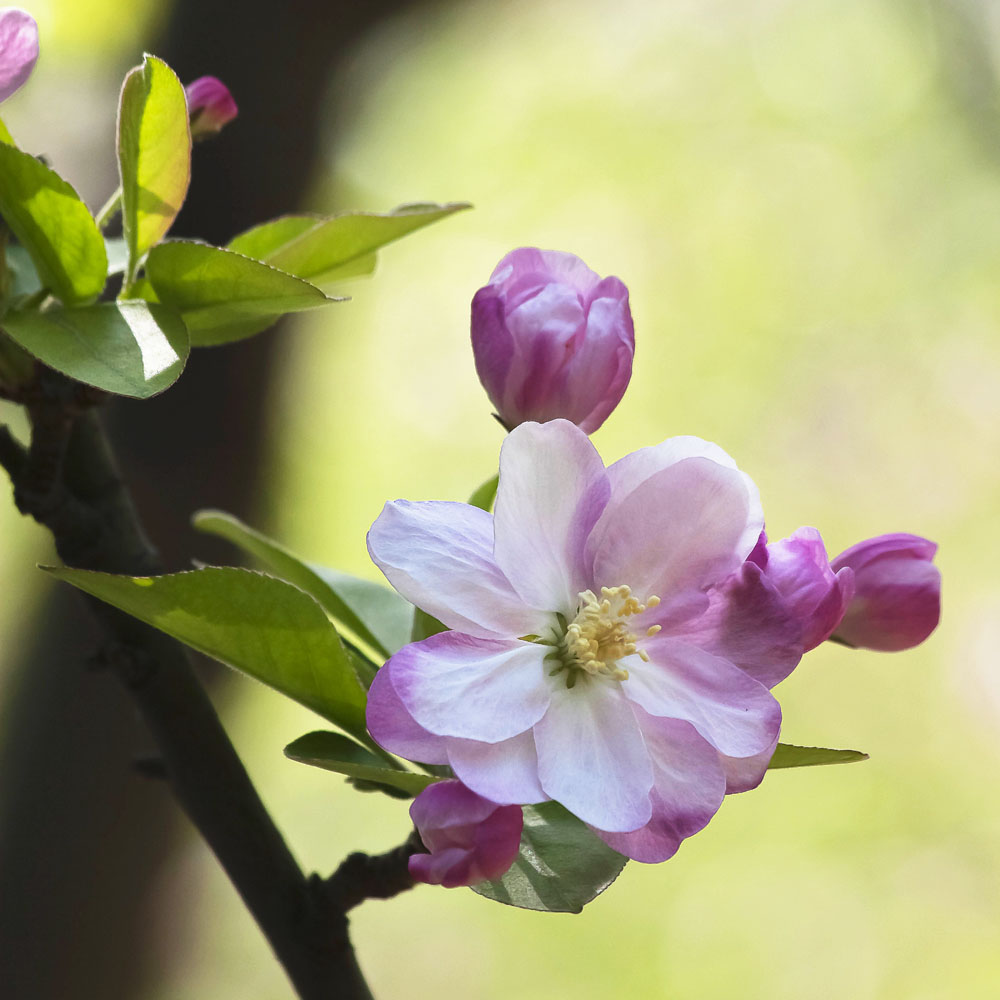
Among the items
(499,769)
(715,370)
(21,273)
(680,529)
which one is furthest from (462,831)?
(715,370)

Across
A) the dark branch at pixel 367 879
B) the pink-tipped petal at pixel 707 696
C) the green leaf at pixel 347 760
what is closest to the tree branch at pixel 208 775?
the dark branch at pixel 367 879

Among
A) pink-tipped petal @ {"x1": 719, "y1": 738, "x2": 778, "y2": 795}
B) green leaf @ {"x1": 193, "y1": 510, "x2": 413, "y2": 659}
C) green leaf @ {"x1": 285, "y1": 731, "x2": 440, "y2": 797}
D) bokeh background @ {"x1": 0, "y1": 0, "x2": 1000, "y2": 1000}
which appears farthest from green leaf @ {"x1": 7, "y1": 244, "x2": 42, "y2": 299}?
bokeh background @ {"x1": 0, "y1": 0, "x2": 1000, "y2": 1000}

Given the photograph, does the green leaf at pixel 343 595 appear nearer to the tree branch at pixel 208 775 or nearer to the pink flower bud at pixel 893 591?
the tree branch at pixel 208 775

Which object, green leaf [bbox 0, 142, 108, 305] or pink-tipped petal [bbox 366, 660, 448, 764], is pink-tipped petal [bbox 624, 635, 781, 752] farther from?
green leaf [bbox 0, 142, 108, 305]

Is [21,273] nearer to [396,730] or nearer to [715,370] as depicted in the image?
[396,730]

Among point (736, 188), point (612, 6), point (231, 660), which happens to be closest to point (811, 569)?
point (231, 660)

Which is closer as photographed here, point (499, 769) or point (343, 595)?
point (499, 769)
